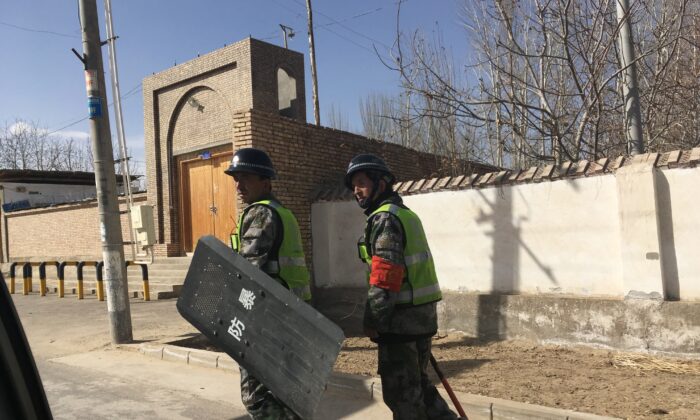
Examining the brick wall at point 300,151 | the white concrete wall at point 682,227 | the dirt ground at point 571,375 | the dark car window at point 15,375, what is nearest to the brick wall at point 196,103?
the brick wall at point 300,151

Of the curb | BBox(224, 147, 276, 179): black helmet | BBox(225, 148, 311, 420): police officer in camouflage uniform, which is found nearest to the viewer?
BBox(225, 148, 311, 420): police officer in camouflage uniform

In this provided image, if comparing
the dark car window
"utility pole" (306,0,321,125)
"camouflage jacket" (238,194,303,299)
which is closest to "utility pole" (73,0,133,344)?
"camouflage jacket" (238,194,303,299)

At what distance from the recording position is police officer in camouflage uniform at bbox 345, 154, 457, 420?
3.00m

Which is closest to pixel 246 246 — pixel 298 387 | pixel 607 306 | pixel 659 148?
pixel 298 387

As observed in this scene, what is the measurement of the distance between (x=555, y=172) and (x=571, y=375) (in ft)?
7.85

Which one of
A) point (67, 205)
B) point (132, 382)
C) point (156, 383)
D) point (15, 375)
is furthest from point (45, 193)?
point (15, 375)

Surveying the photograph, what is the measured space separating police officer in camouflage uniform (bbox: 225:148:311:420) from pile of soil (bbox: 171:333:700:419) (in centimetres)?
237

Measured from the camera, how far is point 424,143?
13633 mm

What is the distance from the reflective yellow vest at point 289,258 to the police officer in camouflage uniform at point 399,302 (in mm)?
417

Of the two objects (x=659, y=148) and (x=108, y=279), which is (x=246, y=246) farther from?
(x=659, y=148)

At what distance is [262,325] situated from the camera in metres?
2.12

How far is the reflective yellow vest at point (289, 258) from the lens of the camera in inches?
121

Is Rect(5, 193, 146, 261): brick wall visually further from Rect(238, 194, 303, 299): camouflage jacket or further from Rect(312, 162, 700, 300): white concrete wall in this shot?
Rect(238, 194, 303, 299): camouflage jacket

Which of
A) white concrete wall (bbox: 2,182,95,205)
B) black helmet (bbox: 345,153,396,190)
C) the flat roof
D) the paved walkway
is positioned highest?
the flat roof
